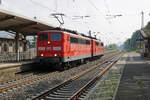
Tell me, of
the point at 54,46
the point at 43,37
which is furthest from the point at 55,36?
the point at 43,37

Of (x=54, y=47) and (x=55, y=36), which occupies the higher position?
(x=55, y=36)

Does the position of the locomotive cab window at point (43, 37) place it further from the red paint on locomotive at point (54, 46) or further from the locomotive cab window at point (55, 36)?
the locomotive cab window at point (55, 36)

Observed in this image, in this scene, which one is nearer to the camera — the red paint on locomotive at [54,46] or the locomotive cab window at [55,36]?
the red paint on locomotive at [54,46]

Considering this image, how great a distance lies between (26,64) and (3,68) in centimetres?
342

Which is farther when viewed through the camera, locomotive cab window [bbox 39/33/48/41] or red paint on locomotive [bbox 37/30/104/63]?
locomotive cab window [bbox 39/33/48/41]

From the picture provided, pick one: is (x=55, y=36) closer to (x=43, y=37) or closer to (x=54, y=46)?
(x=54, y=46)

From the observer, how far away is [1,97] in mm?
8352

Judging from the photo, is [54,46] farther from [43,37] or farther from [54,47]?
[43,37]

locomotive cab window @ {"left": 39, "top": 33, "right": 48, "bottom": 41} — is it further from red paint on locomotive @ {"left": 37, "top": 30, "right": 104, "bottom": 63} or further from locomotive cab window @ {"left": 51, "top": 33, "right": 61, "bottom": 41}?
locomotive cab window @ {"left": 51, "top": 33, "right": 61, "bottom": 41}

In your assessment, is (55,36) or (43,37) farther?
(43,37)

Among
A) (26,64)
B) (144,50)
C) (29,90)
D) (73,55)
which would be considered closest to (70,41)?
(73,55)

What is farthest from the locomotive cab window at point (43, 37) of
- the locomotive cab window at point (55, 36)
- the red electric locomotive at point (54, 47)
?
the locomotive cab window at point (55, 36)

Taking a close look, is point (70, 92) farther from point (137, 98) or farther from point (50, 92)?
point (137, 98)

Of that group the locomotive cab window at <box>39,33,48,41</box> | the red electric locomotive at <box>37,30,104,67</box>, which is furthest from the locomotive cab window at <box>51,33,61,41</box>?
the locomotive cab window at <box>39,33,48,41</box>
